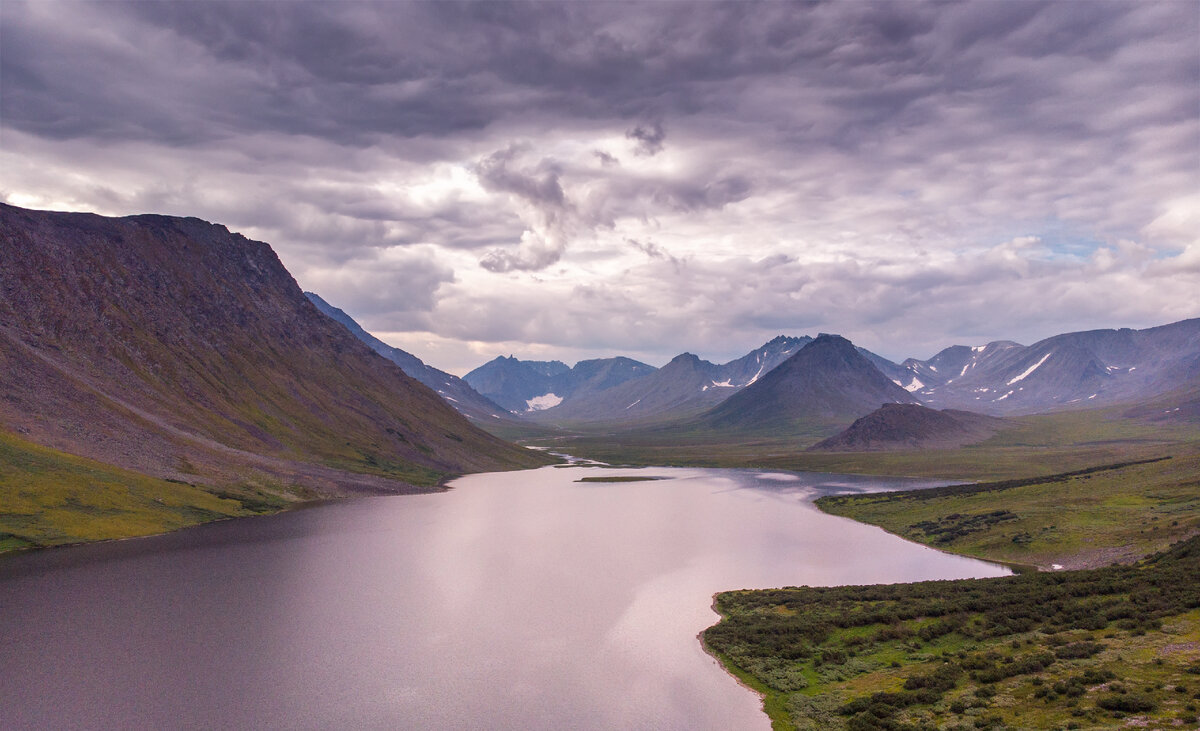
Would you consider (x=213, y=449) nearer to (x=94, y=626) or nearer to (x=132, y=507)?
(x=132, y=507)

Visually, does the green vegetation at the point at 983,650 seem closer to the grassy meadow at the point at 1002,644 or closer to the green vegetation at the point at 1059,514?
the grassy meadow at the point at 1002,644

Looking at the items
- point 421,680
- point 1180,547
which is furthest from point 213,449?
point 1180,547

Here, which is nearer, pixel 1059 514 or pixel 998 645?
pixel 998 645

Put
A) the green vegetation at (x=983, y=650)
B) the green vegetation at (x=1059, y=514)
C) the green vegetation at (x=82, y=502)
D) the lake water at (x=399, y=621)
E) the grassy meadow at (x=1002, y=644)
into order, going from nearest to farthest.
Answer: the green vegetation at (x=983, y=650) < the grassy meadow at (x=1002, y=644) < the lake water at (x=399, y=621) < the green vegetation at (x=1059, y=514) < the green vegetation at (x=82, y=502)

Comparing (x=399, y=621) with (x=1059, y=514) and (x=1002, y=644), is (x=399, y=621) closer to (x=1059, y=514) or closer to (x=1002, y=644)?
(x=1002, y=644)

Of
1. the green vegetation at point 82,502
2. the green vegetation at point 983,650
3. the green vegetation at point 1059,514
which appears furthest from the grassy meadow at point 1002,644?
the green vegetation at point 82,502

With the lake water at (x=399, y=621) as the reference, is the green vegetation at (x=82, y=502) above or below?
above

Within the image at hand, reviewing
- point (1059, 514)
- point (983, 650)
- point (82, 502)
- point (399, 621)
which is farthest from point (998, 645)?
point (82, 502)
